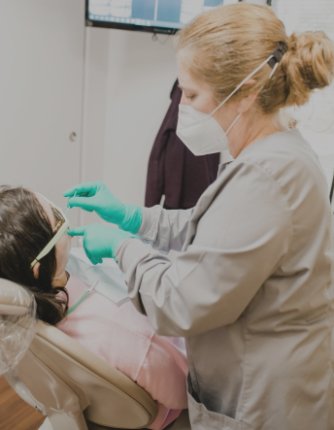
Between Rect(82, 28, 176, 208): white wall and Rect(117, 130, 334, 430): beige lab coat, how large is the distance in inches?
68.1

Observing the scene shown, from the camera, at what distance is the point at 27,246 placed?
0.86m

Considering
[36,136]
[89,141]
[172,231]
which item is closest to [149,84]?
[89,141]

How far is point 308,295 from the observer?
796 millimetres

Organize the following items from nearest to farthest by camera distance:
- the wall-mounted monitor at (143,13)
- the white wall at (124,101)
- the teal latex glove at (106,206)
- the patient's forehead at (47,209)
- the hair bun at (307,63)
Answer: the hair bun at (307,63)
the patient's forehead at (47,209)
the teal latex glove at (106,206)
the wall-mounted monitor at (143,13)
the white wall at (124,101)

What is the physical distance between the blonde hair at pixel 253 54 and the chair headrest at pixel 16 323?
0.59 m

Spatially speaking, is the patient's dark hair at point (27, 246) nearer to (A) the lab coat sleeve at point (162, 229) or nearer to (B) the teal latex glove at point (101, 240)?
(B) the teal latex glove at point (101, 240)

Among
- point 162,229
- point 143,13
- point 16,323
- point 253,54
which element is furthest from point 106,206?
point 143,13

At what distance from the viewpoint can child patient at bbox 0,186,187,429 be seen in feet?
2.82

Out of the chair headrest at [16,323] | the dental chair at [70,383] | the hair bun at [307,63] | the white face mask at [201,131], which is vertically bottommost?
the dental chair at [70,383]

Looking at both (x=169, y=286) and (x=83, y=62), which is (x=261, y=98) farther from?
(x=83, y=62)

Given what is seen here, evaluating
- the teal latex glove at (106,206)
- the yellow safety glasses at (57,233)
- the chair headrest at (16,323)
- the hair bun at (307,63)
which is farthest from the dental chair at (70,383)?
the hair bun at (307,63)

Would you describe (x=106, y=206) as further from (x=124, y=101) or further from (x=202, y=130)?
(x=124, y=101)

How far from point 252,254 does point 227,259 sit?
0.05m

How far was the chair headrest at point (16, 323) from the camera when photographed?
0.72m
